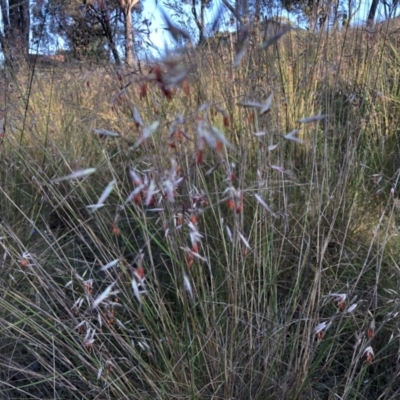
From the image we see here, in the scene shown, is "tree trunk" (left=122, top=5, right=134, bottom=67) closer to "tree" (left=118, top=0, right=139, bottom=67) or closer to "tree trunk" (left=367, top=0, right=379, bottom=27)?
"tree" (left=118, top=0, right=139, bottom=67)

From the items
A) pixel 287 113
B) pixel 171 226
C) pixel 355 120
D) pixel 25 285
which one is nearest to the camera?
pixel 171 226

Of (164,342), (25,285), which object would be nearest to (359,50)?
(164,342)

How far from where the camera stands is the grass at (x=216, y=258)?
3.09 feet

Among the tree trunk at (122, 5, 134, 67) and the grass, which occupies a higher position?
the tree trunk at (122, 5, 134, 67)

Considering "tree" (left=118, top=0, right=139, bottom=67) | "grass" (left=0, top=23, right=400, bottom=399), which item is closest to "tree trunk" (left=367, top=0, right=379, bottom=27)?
"grass" (left=0, top=23, right=400, bottom=399)

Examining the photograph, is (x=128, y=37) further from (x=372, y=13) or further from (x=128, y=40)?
(x=372, y=13)

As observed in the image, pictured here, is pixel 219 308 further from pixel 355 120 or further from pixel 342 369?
pixel 355 120

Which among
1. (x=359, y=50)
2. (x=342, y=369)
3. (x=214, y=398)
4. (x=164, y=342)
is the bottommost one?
(x=342, y=369)

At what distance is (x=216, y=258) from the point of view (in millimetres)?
1323

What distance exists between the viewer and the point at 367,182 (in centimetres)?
190

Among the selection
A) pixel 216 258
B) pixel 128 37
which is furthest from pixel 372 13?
pixel 216 258

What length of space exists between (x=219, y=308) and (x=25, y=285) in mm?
691

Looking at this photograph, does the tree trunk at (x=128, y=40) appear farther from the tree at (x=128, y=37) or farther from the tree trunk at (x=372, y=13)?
the tree trunk at (x=372, y=13)

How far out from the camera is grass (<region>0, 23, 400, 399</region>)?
94cm
